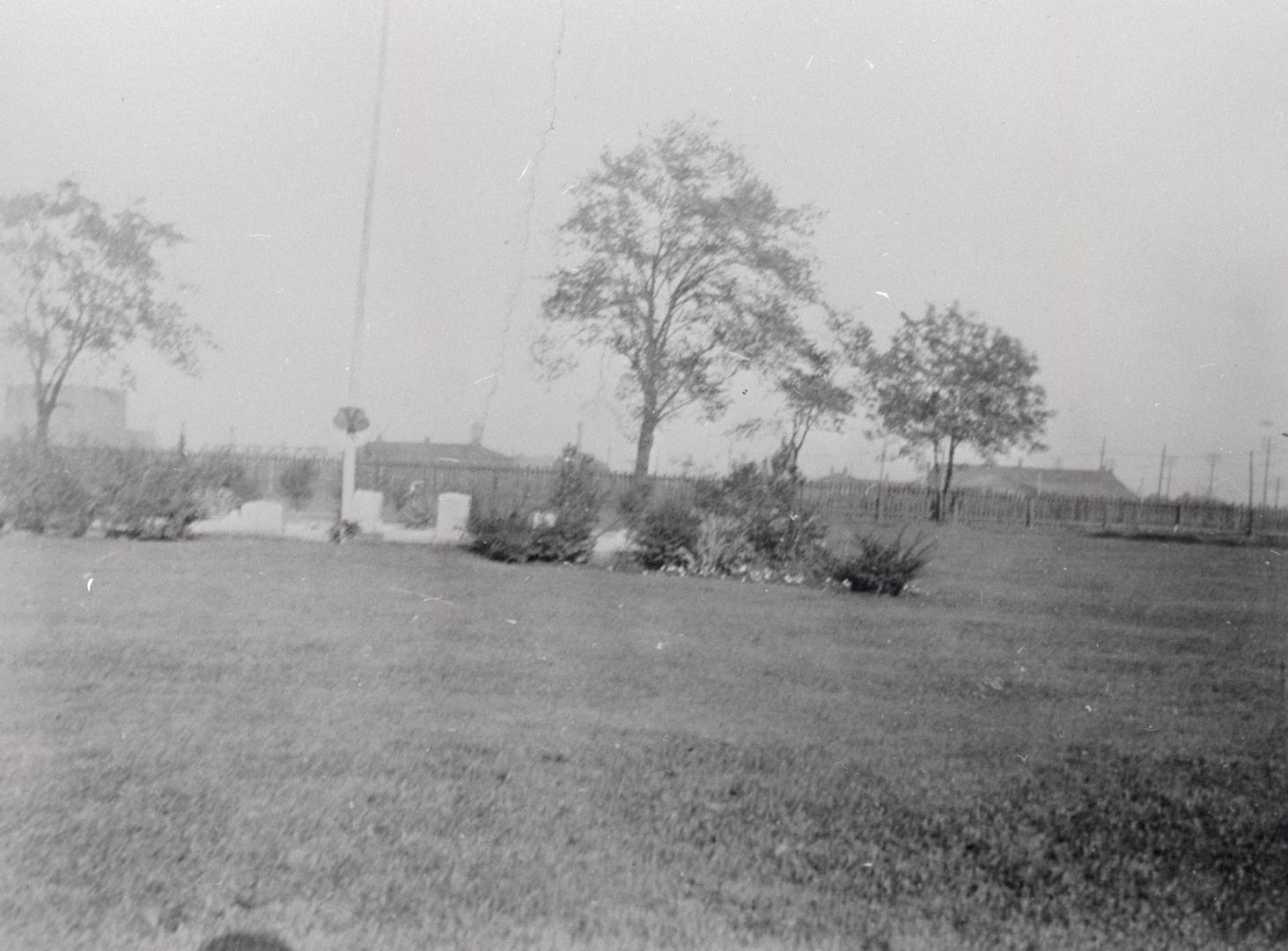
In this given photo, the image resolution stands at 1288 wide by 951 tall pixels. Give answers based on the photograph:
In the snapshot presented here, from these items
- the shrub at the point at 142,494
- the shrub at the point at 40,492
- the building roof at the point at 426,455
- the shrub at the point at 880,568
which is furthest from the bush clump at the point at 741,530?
the shrub at the point at 40,492

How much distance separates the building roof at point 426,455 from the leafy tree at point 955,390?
5594 mm

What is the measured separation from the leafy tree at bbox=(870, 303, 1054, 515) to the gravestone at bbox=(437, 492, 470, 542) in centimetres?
608

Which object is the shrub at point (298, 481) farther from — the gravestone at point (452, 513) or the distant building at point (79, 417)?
the distant building at point (79, 417)

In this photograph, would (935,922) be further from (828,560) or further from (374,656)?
(828,560)

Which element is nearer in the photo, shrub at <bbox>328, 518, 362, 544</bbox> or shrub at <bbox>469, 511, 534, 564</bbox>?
shrub at <bbox>469, 511, 534, 564</bbox>

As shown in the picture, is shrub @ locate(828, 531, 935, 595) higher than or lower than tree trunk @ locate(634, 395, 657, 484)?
lower

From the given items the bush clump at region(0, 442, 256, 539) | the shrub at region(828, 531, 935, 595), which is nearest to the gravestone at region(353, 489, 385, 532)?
the bush clump at region(0, 442, 256, 539)

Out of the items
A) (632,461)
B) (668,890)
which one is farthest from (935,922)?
(632,461)

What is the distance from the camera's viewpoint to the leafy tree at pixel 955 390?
9.28m

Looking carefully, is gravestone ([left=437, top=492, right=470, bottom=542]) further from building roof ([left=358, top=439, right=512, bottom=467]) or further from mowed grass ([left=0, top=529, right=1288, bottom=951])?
mowed grass ([left=0, top=529, right=1288, bottom=951])

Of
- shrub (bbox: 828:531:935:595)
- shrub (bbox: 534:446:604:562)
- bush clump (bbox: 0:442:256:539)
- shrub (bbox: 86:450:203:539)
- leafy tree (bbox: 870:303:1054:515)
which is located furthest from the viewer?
shrub (bbox: 534:446:604:562)

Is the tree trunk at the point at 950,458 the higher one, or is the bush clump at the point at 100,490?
the tree trunk at the point at 950,458

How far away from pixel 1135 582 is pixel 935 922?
10.8 metres

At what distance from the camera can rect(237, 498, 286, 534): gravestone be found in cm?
1338
